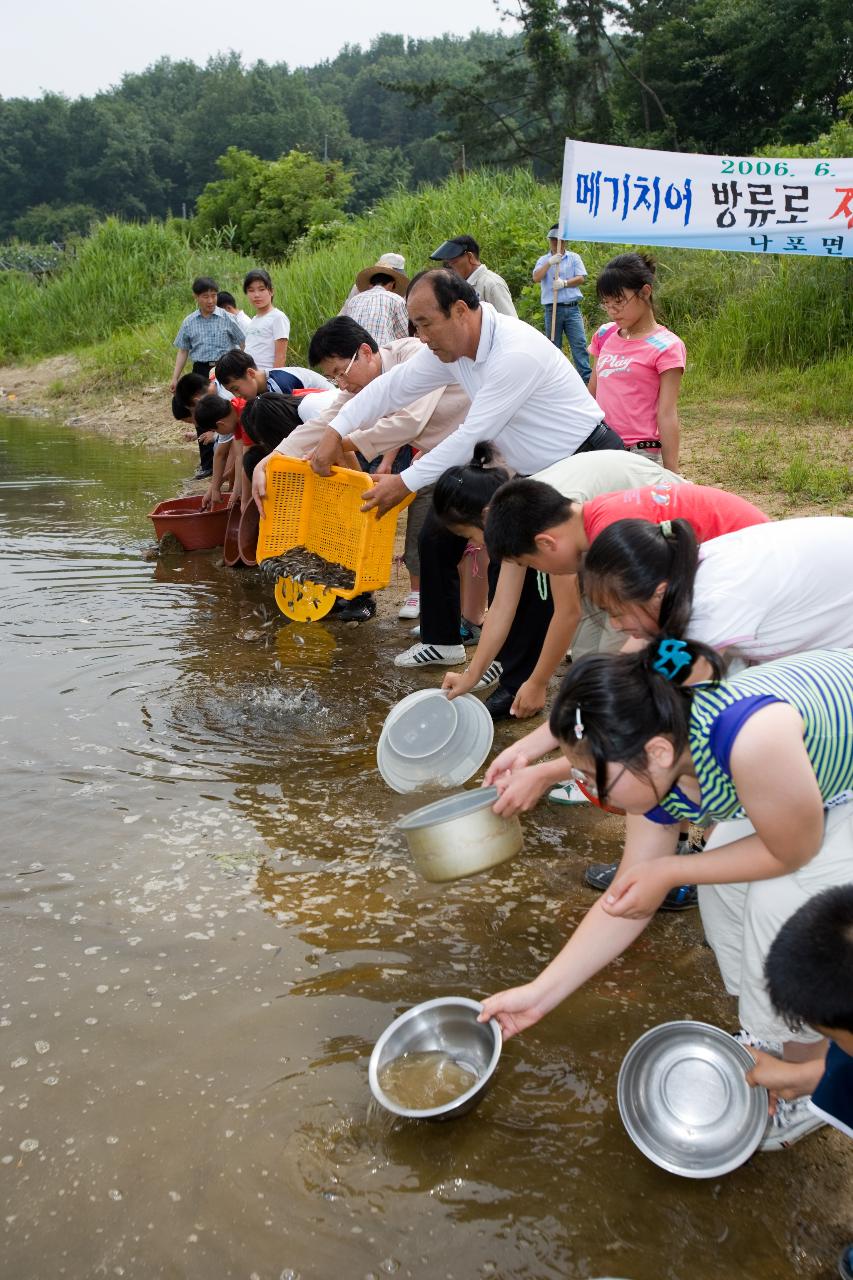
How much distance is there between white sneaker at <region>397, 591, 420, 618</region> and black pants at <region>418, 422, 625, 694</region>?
777 mm

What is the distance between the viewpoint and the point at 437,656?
5.30m

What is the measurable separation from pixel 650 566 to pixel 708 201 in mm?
6028

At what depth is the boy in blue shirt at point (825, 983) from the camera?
5.81 ft

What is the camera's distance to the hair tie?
2152 millimetres

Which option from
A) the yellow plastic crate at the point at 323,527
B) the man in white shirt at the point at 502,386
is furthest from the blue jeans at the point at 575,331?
the man in white shirt at the point at 502,386

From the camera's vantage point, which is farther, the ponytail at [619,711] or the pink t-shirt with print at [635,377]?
the pink t-shirt with print at [635,377]

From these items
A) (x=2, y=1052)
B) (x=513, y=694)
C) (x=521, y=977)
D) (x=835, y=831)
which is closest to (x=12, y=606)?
(x=513, y=694)

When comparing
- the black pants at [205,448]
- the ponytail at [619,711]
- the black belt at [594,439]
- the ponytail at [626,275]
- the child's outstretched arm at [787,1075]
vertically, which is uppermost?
the ponytail at [626,275]

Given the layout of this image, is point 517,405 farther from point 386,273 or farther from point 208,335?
point 208,335

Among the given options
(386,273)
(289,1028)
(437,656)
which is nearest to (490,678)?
(437,656)

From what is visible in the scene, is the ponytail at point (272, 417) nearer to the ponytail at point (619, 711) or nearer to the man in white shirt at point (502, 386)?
the man in white shirt at point (502, 386)

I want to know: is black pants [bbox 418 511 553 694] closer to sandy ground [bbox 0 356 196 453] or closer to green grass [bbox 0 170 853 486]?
green grass [bbox 0 170 853 486]

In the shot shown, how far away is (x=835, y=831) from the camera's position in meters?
2.23

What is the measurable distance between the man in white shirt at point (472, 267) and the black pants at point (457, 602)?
1.68 meters
